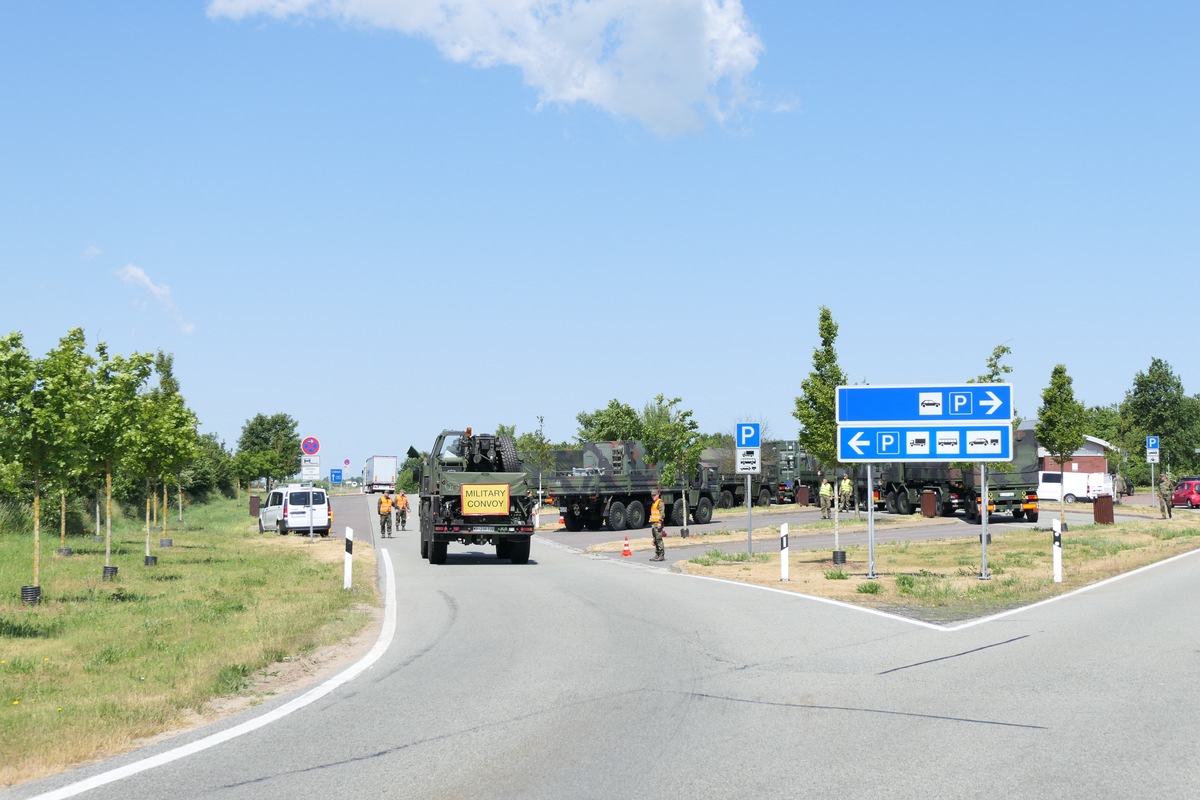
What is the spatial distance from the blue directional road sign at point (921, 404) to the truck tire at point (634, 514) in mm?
19230

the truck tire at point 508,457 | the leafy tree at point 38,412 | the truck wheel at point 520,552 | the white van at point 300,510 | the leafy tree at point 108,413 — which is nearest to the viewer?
the leafy tree at point 38,412

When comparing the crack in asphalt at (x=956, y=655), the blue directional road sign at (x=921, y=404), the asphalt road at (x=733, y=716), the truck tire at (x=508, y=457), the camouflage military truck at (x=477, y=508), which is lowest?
the crack in asphalt at (x=956, y=655)

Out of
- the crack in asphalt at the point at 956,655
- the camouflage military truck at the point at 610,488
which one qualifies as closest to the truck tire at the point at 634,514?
the camouflage military truck at the point at 610,488

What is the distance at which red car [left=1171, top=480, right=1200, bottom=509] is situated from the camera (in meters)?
63.3

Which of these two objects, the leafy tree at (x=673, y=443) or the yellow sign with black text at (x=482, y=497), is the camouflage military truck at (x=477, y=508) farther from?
the leafy tree at (x=673, y=443)

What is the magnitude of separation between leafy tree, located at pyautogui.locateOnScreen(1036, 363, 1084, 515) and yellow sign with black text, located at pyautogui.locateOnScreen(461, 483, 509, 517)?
20.0 meters

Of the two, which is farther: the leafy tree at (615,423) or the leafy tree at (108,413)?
the leafy tree at (615,423)

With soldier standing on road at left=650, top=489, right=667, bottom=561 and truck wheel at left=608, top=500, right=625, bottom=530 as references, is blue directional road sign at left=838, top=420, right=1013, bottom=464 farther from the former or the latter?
truck wheel at left=608, top=500, right=625, bottom=530

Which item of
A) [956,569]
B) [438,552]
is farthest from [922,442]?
[438,552]

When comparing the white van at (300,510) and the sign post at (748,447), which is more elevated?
the sign post at (748,447)

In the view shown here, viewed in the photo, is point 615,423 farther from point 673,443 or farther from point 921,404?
point 921,404

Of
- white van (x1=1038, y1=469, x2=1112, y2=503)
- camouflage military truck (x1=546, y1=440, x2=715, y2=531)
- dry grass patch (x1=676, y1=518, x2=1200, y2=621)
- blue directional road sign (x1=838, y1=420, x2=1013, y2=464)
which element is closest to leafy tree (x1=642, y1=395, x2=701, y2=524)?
camouflage military truck (x1=546, y1=440, x2=715, y2=531)

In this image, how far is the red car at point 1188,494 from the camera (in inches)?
2494

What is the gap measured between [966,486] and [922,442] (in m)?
22.2
